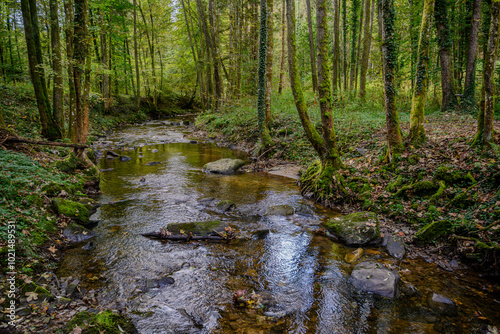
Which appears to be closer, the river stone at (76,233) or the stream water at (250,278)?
the stream water at (250,278)

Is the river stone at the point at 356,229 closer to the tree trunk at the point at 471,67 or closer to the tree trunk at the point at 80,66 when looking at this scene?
the tree trunk at the point at 80,66

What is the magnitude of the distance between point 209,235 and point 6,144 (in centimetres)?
641

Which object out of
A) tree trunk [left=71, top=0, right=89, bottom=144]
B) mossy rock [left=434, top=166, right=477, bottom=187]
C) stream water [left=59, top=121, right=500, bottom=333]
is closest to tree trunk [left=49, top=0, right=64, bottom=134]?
tree trunk [left=71, top=0, right=89, bottom=144]

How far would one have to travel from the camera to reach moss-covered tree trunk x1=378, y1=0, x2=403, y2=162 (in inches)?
309

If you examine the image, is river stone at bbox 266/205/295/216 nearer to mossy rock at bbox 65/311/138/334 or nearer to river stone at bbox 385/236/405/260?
river stone at bbox 385/236/405/260

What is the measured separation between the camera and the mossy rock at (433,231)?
5531 mm

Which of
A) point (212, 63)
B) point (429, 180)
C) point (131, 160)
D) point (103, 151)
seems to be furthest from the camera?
point (212, 63)

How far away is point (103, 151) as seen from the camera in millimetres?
15156

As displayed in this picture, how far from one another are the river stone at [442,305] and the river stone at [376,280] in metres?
0.53

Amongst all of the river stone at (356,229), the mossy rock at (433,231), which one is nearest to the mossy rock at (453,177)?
the mossy rock at (433,231)

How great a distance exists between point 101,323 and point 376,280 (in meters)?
4.43

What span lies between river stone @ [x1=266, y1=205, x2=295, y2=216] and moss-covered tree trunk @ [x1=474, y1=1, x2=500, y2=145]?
5.43 meters

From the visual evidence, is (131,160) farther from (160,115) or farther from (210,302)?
(160,115)

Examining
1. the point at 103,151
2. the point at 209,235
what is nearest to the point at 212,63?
the point at 103,151
